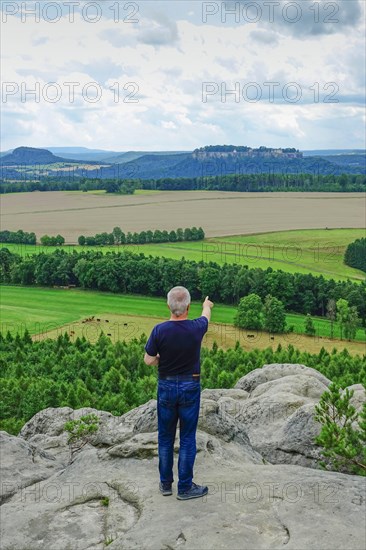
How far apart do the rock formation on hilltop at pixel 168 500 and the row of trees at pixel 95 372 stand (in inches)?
838

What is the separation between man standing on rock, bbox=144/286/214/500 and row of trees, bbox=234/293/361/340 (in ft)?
219

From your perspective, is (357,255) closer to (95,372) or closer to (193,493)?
(95,372)

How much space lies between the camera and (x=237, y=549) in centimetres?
1088

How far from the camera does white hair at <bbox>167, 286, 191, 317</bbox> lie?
12367mm

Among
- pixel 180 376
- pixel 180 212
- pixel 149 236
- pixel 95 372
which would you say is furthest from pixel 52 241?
pixel 180 376

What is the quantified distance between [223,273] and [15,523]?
82.8 m

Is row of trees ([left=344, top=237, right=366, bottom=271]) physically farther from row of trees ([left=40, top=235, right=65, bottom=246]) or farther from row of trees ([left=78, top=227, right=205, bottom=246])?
row of trees ([left=40, top=235, right=65, bottom=246])

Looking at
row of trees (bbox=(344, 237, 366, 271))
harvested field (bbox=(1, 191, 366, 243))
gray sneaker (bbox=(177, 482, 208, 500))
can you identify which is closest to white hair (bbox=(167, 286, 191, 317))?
gray sneaker (bbox=(177, 482, 208, 500))

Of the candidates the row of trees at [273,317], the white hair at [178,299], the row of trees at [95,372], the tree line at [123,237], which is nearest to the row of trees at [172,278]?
the row of trees at [273,317]

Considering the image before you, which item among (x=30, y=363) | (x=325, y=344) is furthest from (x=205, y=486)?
(x=325, y=344)

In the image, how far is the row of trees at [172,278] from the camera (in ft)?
296

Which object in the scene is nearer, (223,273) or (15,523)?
(15,523)

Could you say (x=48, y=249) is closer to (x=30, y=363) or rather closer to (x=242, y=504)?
(x=30, y=363)

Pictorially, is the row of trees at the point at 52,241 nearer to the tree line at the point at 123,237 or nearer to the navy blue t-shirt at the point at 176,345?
the tree line at the point at 123,237
